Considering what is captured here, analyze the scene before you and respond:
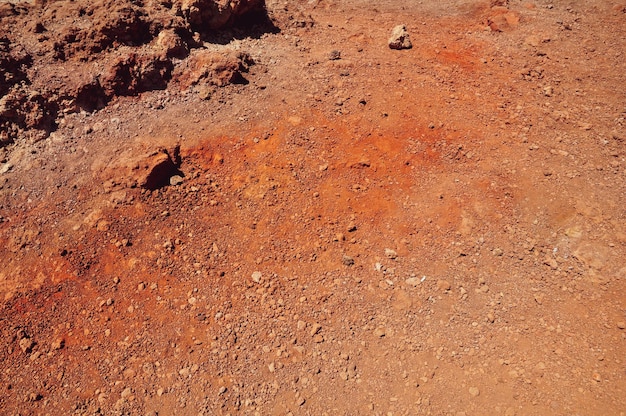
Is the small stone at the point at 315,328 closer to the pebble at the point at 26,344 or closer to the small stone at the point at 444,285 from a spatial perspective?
the small stone at the point at 444,285

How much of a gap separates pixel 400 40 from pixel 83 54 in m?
4.77

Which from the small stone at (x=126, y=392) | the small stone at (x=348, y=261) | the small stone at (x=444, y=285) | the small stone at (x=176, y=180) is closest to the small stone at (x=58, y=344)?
the small stone at (x=126, y=392)

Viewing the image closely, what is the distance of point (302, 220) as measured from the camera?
494 centimetres

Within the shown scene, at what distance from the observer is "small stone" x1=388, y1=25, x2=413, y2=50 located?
7016 millimetres

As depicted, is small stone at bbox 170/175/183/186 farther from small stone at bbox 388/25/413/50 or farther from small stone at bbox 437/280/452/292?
small stone at bbox 388/25/413/50

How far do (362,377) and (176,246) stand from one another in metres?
2.40

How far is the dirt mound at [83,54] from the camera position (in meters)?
5.46

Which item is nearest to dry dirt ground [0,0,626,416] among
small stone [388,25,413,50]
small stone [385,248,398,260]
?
small stone [385,248,398,260]

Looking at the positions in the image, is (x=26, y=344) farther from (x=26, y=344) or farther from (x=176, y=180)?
(x=176, y=180)

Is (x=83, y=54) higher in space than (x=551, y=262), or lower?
higher

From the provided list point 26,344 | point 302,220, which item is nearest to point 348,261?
point 302,220

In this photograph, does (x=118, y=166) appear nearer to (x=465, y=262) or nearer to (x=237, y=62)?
(x=237, y=62)

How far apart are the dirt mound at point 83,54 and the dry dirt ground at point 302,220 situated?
0.03 metres

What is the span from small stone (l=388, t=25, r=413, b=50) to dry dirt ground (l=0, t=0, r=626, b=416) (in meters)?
0.16
